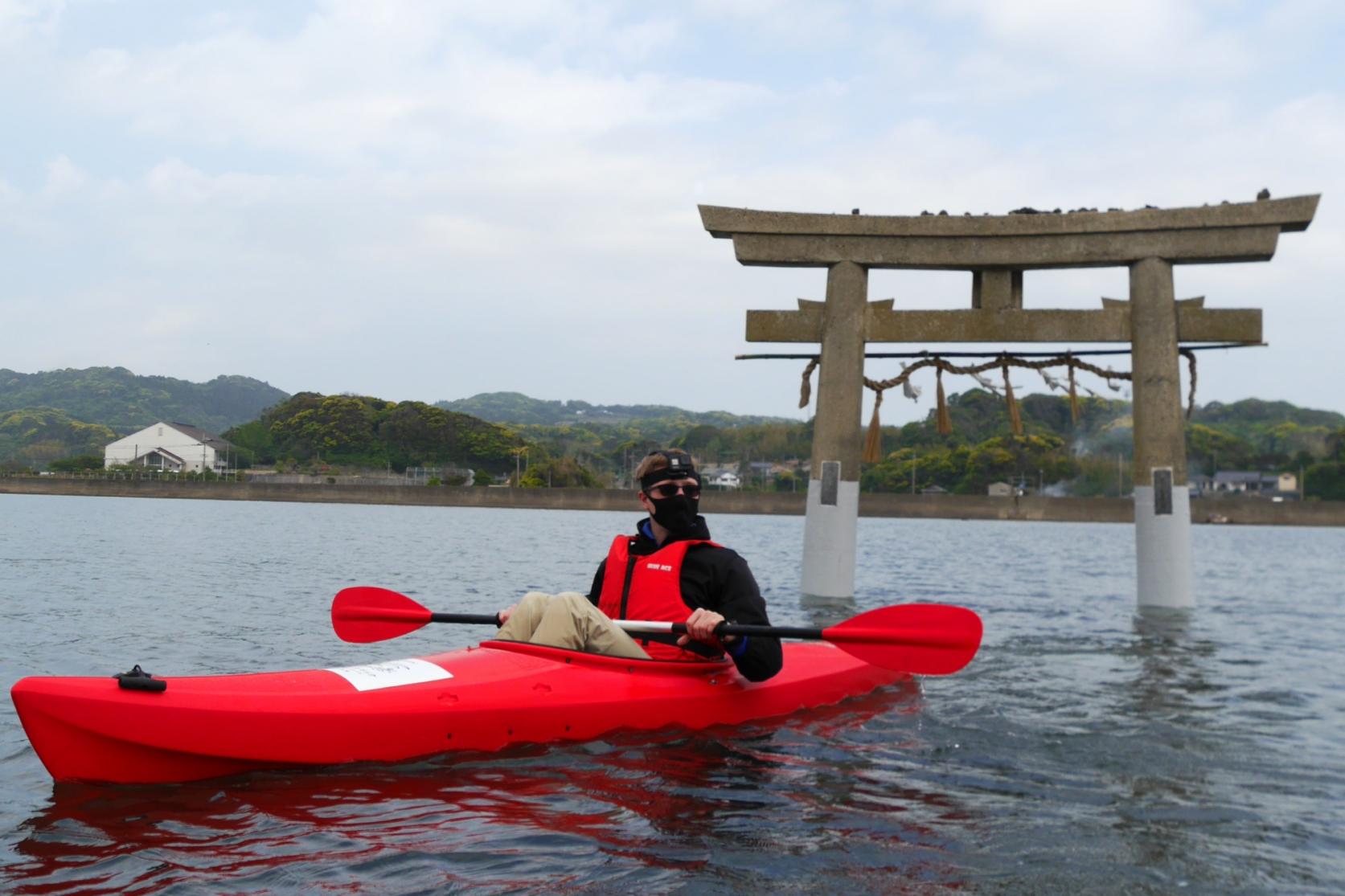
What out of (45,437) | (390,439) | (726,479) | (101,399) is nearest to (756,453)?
(726,479)

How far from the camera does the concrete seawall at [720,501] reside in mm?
65438

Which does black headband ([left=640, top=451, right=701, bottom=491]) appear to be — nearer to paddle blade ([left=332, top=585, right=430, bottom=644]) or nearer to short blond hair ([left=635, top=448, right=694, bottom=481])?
short blond hair ([left=635, top=448, right=694, bottom=481])

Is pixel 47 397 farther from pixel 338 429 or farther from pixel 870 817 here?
pixel 870 817

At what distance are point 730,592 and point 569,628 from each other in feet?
2.90

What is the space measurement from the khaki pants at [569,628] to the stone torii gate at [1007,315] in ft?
21.8

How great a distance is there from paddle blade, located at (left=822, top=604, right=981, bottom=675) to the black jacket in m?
0.42

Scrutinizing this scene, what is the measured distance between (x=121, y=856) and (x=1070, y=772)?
174 inches

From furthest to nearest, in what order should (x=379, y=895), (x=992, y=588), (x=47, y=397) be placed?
(x=47, y=397) → (x=992, y=588) → (x=379, y=895)

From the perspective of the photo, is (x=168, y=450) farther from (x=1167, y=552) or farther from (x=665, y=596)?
(x=665, y=596)

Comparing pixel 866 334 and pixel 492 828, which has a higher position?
pixel 866 334

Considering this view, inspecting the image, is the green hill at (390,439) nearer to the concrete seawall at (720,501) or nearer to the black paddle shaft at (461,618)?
the concrete seawall at (720,501)

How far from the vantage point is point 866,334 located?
12609 mm

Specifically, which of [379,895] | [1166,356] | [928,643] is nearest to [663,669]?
[928,643]

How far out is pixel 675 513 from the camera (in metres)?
6.00
